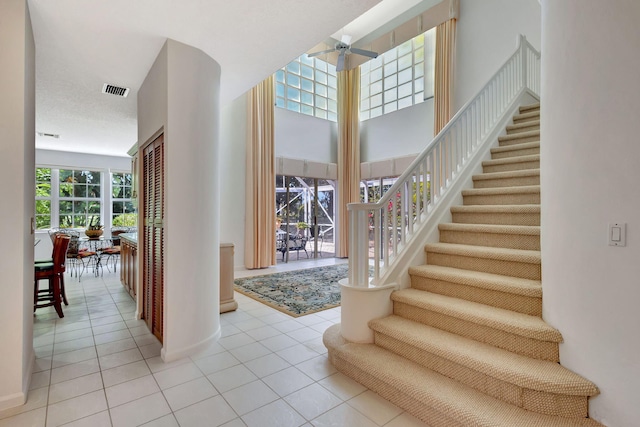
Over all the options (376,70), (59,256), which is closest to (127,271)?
(59,256)

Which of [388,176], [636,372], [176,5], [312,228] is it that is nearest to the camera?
[636,372]

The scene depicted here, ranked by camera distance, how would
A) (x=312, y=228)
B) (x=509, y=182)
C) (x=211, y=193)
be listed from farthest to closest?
(x=312, y=228) < (x=509, y=182) < (x=211, y=193)

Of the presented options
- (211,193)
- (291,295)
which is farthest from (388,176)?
(211,193)

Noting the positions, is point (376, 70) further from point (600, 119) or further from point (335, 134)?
point (600, 119)

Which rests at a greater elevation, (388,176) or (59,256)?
(388,176)

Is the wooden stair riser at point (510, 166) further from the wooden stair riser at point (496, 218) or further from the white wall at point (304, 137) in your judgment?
the white wall at point (304, 137)

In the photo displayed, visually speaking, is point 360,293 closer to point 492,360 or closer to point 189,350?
point 492,360

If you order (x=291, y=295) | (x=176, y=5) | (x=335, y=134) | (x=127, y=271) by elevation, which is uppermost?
(x=335, y=134)

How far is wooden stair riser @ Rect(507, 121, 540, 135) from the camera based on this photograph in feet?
13.5

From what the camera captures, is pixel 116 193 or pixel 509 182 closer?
pixel 509 182

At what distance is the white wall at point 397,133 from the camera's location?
724 cm

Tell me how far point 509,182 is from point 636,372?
2.36 m

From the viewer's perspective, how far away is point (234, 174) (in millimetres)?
6906

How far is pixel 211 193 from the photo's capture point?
3.12 m
